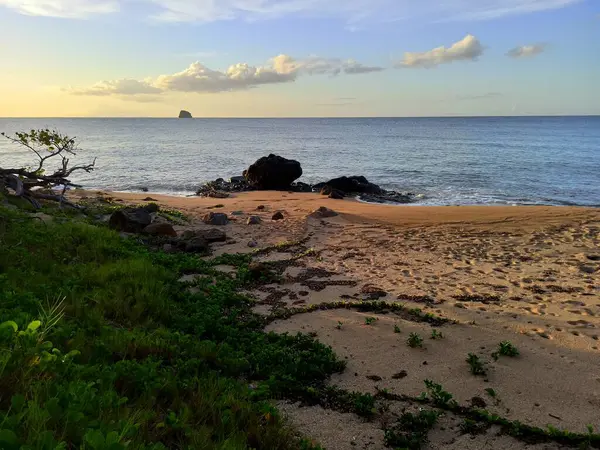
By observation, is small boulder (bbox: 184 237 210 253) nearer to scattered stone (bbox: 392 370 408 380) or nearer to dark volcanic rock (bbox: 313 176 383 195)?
scattered stone (bbox: 392 370 408 380)

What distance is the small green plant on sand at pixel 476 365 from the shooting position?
18.3 ft

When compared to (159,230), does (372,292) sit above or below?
below

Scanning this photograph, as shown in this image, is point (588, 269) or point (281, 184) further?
point (281, 184)

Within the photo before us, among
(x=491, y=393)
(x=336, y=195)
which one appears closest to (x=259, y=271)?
(x=491, y=393)

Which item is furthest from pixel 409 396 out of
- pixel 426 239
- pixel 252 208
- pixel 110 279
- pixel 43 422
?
pixel 252 208

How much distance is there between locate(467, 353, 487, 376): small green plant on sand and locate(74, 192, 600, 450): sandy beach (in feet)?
0.20

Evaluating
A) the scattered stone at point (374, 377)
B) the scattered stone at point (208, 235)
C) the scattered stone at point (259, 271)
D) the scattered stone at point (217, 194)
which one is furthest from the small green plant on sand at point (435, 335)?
the scattered stone at point (217, 194)

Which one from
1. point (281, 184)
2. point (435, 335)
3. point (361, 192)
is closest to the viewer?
point (435, 335)

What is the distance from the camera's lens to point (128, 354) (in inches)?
184

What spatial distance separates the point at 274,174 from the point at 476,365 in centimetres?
2330

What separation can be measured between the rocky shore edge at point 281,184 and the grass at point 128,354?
55.1 feet

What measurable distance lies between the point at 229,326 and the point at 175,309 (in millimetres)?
916

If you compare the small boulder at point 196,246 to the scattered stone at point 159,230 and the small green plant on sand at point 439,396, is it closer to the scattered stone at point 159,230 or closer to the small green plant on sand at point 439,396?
the scattered stone at point 159,230

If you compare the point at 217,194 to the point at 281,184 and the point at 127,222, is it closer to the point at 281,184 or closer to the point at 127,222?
the point at 281,184
